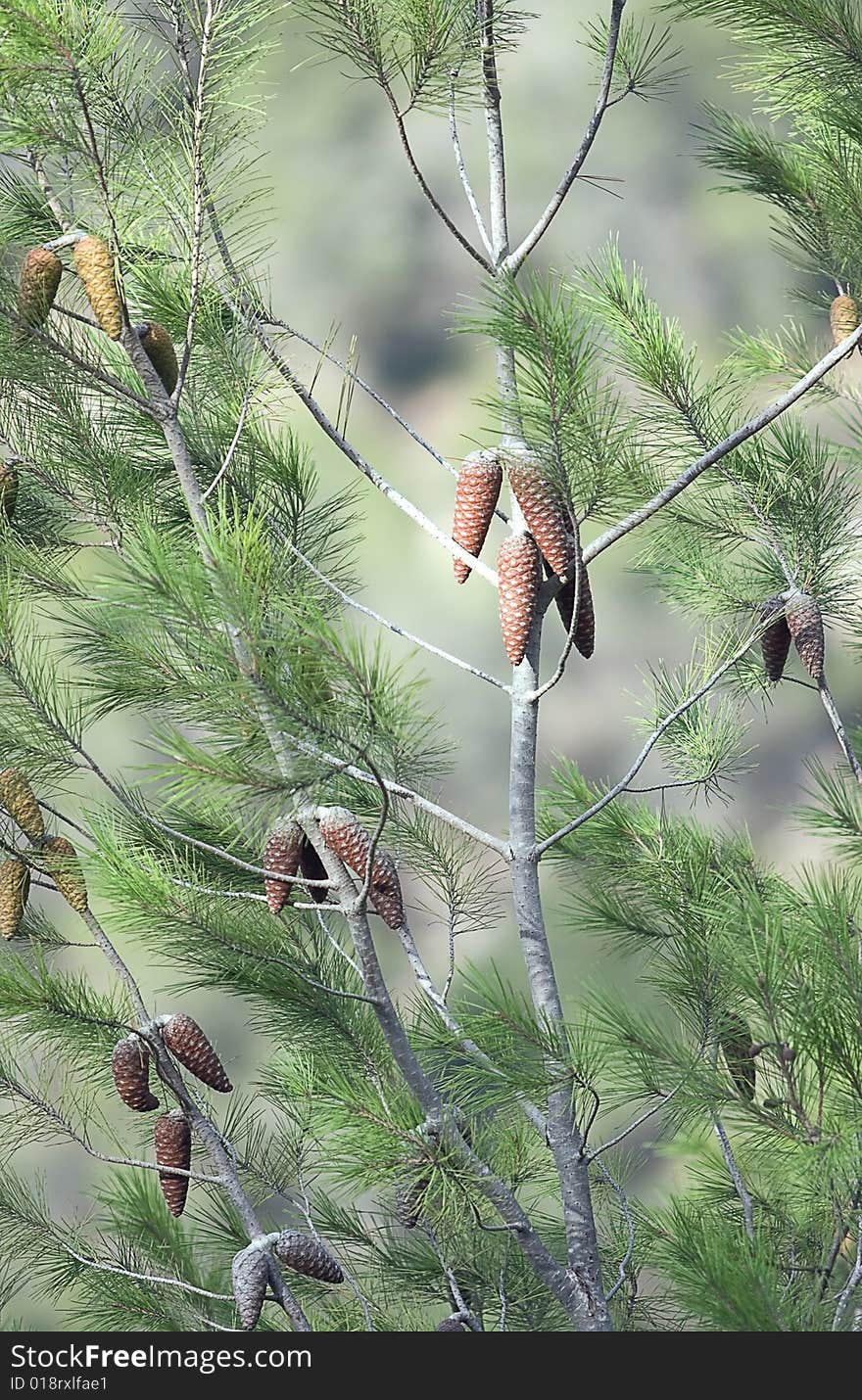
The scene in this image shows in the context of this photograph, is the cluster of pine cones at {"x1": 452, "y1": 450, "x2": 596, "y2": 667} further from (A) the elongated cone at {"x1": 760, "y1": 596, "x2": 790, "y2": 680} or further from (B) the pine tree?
(A) the elongated cone at {"x1": 760, "y1": 596, "x2": 790, "y2": 680}

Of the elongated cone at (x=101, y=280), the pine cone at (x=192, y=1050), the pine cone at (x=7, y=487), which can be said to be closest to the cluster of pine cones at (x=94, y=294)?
the elongated cone at (x=101, y=280)

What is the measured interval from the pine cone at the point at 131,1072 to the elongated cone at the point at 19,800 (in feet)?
0.48

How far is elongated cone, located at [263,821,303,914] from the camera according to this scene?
74 cm

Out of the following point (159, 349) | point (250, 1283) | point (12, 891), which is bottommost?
point (250, 1283)

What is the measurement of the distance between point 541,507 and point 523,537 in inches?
1.5

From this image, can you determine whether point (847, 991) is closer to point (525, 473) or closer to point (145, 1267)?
point (525, 473)

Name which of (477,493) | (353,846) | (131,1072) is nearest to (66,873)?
(131,1072)

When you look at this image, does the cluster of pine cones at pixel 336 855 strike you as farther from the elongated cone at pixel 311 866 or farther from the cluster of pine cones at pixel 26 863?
the cluster of pine cones at pixel 26 863

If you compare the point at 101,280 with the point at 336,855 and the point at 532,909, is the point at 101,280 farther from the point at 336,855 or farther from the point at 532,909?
the point at 532,909

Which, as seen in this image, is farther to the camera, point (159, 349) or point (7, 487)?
point (7, 487)

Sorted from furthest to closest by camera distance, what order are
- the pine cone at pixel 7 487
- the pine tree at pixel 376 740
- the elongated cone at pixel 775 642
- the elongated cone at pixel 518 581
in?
1. the elongated cone at pixel 775 642
2. the pine cone at pixel 7 487
3. the elongated cone at pixel 518 581
4. the pine tree at pixel 376 740

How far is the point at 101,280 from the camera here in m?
0.73

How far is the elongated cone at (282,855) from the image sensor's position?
0.74 metres

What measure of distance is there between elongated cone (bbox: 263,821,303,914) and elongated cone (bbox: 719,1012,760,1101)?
0.88 feet
